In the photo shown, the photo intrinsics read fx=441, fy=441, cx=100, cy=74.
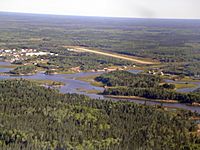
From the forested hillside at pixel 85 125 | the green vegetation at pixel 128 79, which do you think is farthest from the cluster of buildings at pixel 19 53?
the forested hillside at pixel 85 125

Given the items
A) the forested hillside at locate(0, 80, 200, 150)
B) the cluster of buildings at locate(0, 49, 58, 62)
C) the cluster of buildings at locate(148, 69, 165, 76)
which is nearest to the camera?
the forested hillside at locate(0, 80, 200, 150)

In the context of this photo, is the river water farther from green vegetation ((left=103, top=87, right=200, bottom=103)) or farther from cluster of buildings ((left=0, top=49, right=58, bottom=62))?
cluster of buildings ((left=0, top=49, right=58, bottom=62))

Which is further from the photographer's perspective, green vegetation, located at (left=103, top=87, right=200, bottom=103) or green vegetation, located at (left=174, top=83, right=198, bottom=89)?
green vegetation, located at (left=174, top=83, right=198, bottom=89)

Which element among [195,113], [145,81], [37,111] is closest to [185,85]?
[145,81]

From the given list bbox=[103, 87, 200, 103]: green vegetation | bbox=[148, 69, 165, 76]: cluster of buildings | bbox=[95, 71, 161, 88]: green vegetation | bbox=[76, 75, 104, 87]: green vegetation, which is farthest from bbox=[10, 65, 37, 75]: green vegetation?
bbox=[148, 69, 165, 76]: cluster of buildings

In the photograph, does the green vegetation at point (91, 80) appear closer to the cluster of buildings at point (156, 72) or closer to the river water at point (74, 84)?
the river water at point (74, 84)

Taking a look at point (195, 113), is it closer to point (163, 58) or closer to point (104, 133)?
point (104, 133)
